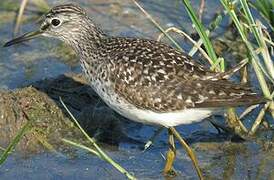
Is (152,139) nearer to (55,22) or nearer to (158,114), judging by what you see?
(158,114)

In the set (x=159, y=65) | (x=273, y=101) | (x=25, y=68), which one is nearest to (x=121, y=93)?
(x=159, y=65)

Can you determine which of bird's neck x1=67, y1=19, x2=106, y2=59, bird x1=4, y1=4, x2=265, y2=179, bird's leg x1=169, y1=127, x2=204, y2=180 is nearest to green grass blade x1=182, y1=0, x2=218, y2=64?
bird x1=4, y1=4, x2=265, y2=179

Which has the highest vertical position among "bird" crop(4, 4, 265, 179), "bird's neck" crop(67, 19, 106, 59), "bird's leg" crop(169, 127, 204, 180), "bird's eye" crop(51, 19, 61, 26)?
"bird's eye" crop(51, 19, 61, 26)

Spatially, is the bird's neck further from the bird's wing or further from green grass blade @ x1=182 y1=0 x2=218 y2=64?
green grass blade @ x1=182 y1=0 x2=218 y2=64

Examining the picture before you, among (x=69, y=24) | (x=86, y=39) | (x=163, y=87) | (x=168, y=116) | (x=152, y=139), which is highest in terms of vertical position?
(x=69, y=24)

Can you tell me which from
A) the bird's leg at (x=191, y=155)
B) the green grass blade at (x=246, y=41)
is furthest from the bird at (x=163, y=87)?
the green grass blade at (x=246, y=41)

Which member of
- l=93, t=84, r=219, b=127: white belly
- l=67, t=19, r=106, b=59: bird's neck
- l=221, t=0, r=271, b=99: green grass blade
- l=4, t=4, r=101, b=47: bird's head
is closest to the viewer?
l=93, t=84, r=219, b=127: white belly

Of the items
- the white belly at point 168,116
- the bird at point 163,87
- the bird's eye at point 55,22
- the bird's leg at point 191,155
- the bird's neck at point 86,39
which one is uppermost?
the bird's eye at point 55,22

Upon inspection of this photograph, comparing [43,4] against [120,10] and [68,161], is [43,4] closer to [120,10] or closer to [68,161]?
[120,10]

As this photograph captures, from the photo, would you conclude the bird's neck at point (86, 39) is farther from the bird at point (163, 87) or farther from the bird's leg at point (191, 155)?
the bird's leg at point (191, 155)

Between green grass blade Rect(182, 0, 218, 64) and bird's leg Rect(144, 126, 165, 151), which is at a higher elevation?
green grass blade Rect(182, 0, 218, 64)

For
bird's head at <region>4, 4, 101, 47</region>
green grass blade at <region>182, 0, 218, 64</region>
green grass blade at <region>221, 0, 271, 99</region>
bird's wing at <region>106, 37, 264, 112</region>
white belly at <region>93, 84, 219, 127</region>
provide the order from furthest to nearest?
bird's head at <region>4, 4, 101, 47</region> → green grass blade at <region>221, 0, 271, 99</region> → green grass blade at <region>182, 0, 218, 64</region> → white belly at <region>93, 84, 219, 127</region> → bird's wing at <region>106, 37, 264, 112</region>

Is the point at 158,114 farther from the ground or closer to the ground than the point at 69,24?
closer to the ground


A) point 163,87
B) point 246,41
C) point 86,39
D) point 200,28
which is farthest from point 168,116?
point 86,39
